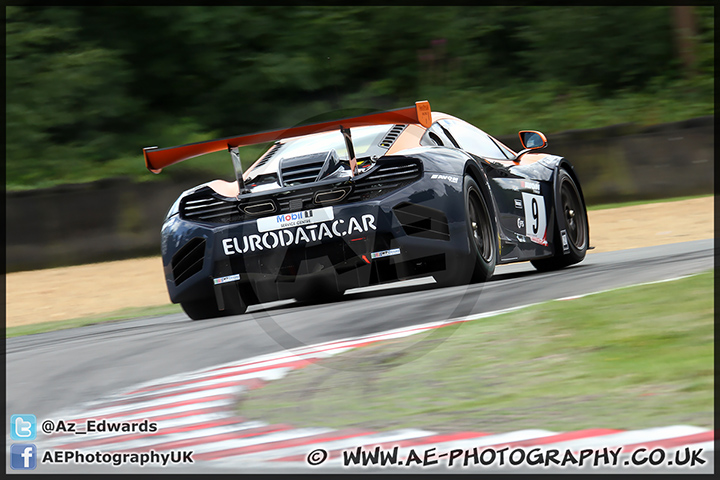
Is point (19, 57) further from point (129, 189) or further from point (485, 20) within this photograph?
point (485, 20)

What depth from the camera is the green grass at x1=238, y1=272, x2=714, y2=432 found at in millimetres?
3461

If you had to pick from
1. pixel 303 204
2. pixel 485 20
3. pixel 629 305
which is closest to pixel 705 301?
pixel 629 305

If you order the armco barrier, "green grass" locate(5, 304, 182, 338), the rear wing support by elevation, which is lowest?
the armco barrier

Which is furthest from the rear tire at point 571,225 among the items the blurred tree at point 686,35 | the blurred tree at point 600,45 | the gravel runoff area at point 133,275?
the blurred tree at point 600,45

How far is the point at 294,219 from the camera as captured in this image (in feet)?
19.6

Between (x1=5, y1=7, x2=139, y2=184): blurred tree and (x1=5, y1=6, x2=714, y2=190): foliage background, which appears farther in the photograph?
(x1=5, y1=6, x2=714, y2=190): foliage background

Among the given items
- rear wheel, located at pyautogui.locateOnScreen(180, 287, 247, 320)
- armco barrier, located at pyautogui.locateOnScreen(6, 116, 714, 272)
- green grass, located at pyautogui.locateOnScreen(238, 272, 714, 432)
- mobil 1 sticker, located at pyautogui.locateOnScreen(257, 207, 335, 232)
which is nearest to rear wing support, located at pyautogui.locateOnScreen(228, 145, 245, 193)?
mobil 1 sticker, located at pyautogui.locateOnScreen(257, 207, 335, 232)

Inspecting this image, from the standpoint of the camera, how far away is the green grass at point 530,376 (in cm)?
346

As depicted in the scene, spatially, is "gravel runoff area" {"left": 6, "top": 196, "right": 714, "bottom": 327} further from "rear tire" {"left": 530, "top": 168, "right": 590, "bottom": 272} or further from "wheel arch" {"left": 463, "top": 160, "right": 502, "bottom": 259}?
"wheel arch" {"left": 463, "top": 160, "right": 502, "bottom": 259}

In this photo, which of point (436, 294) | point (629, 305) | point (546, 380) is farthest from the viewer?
point (436, 294)

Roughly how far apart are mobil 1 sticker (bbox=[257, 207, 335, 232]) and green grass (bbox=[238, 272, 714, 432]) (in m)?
1.17

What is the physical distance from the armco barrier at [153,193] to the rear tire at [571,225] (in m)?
7.21

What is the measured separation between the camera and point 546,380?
12.9ft

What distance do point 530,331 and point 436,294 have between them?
5.19 ft
